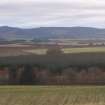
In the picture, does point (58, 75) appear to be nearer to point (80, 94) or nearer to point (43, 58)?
→ point (43, 58)

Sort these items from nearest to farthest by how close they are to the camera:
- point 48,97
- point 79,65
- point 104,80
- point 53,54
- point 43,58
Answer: point 48,97 < point 104,80 < point 79,65 < point 43,58 < point 53,54

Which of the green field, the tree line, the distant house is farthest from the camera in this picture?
the tree line

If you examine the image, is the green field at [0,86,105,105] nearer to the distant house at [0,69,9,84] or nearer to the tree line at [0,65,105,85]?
the tree line at [0,65,105,85]

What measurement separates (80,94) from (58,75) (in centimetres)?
2301

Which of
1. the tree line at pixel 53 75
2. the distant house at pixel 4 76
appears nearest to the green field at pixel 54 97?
the tree line at pixel 53 75

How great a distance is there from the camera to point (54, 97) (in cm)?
4203

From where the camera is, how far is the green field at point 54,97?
3925cm

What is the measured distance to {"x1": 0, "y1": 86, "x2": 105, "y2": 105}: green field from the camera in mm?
39250

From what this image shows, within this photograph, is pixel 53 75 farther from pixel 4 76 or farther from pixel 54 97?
pixel 54 97

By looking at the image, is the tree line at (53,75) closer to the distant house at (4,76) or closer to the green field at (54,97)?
the distant house at (4,76)

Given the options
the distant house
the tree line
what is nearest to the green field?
the tree line

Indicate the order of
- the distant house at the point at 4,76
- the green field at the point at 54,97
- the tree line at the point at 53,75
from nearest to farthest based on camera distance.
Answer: the green field at the point at 54,97 → the distant house at the point at 4,76 → the tree line at the point at 53,75

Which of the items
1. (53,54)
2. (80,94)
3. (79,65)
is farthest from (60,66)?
(80,94)

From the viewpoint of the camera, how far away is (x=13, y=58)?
7500 cm
